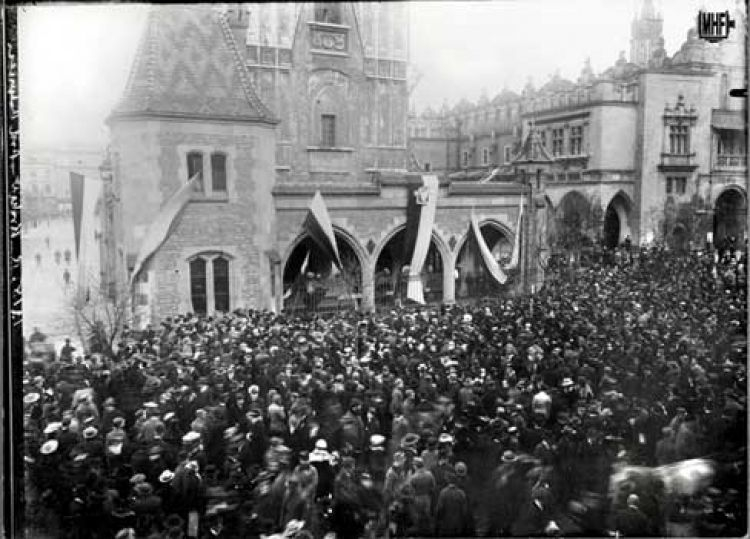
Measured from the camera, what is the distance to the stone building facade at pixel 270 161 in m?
5.51

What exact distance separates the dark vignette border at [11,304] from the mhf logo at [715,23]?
5123 mm

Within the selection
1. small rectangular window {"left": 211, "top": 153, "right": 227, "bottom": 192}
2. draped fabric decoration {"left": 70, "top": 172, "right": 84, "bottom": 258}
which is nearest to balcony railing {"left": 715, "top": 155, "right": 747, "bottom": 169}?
small rectangular window {"left": 211, "top": 153, "right": 227, "bottom": 192}

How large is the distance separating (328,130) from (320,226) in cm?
79

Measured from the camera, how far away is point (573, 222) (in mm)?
6348

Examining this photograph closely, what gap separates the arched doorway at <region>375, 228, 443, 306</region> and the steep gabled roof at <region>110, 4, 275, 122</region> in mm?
1458

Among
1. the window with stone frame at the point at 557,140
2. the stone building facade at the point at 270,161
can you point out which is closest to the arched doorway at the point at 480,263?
the stone building facade at the point at 270,161

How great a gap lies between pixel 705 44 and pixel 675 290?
201 cm

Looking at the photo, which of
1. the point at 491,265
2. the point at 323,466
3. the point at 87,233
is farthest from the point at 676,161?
the point at 87,233

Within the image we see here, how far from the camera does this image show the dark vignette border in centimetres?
516

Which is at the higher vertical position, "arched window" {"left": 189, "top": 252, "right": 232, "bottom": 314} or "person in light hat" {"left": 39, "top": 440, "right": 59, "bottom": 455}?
"arched window" {"left": 189, "top": 252, "right": 232, "bottom": 314}

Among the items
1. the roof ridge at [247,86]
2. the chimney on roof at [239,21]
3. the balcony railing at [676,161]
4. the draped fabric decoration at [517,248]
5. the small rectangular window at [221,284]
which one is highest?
the chimney on roof at [239,21]

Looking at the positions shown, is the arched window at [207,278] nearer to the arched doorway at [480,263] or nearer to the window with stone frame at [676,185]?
the arched doorway at [480,263]

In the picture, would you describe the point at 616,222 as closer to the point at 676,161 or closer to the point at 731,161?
the point at 676,161

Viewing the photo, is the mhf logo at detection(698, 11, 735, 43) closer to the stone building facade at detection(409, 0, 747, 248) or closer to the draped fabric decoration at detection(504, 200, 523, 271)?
the stone building facade at detection(409, 0, 747, 248)
